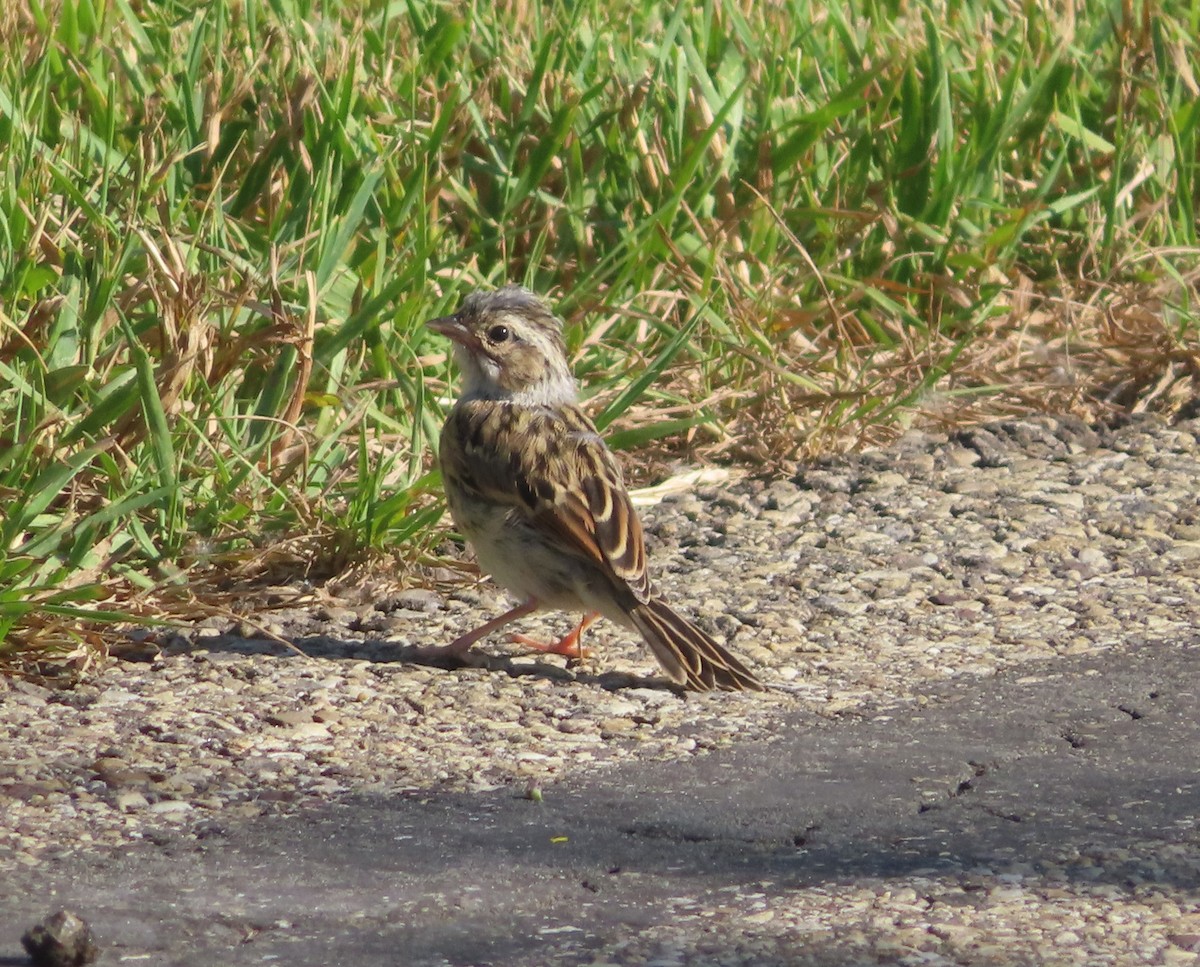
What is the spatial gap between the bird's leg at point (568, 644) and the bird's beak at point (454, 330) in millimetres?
907

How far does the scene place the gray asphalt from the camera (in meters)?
3.23

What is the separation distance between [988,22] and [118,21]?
392 cm

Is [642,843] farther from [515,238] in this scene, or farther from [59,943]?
[515,238]

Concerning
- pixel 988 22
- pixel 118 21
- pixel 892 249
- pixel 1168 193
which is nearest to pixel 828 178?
pixel 892 249

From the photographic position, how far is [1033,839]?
369 centimetres

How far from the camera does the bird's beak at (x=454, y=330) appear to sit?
5605 mm

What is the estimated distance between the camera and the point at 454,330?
18.4ft

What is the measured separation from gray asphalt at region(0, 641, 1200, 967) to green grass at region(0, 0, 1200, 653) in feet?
4.22

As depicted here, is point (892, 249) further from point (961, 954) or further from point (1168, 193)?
point (961, 954)

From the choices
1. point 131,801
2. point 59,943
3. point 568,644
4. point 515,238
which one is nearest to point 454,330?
point 568,644

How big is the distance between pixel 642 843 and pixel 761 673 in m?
1.23

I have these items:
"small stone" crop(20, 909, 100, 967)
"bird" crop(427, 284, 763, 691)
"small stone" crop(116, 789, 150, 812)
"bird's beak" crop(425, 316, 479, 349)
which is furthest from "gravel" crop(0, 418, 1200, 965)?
"bird's beak" crop(425, 316, 479, 349)

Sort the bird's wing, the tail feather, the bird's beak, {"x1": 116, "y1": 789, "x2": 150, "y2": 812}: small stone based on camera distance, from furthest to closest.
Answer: the bird's beak
the bird's wing
the tail feather
{"x1": 116, "y1": 789, "x2": 150, "y2": 812}: small stone

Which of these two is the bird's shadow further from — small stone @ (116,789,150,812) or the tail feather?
small stone @ (116,789,150,812)
